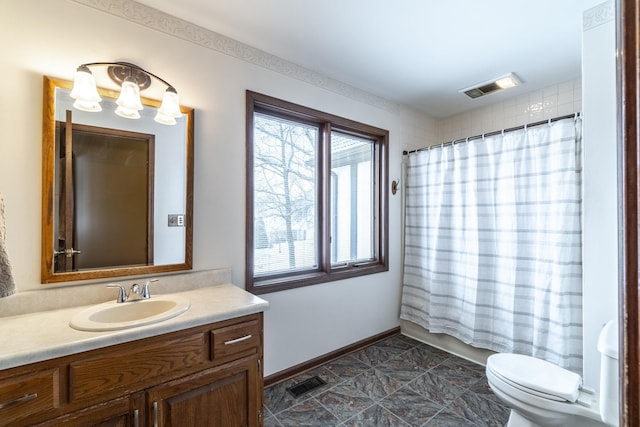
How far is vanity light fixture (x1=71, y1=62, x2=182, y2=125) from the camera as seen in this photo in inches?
53.5

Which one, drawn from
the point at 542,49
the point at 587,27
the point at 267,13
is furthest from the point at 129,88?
the point at 542,49

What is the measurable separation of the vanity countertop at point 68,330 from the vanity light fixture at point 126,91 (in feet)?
3.27

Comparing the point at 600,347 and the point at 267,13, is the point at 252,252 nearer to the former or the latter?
the point at 267,13

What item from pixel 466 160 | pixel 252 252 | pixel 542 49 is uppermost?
pixel 542 49

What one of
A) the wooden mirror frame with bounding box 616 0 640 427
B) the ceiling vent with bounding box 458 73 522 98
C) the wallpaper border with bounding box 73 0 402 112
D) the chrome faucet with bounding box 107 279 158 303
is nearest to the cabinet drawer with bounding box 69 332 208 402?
the chrome faucet with bounding box 107 279 158 303

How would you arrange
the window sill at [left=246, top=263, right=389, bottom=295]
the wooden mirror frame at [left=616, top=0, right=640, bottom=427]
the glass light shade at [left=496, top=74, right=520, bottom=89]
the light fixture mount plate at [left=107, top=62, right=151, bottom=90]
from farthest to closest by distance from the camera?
the glass light shade at [left=496, top=74, right=520, bottom=89] < the window sill at [left=246, top=263, right=389, bottom=295] < the light fixture mount plate at [left=107, top=62, right=151, bottom=90] < the wooden mirror frame at [left=616, top=0, right=640, bottom=427]

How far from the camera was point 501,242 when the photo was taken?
2242mm

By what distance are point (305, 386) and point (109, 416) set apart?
4.25 feet

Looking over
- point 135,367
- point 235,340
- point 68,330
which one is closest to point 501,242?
point 235,340

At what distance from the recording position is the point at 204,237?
1.78m

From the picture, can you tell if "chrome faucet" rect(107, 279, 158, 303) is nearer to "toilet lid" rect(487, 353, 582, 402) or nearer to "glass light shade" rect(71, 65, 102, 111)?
"glass light shade" rect(71, 65, 102, 111)

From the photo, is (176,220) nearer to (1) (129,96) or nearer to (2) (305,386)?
(1) (129,96)

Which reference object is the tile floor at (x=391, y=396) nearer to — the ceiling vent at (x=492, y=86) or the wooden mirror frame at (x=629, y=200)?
the wooden mirror frame at (x=629, y=200)

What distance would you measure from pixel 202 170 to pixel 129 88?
55cm
